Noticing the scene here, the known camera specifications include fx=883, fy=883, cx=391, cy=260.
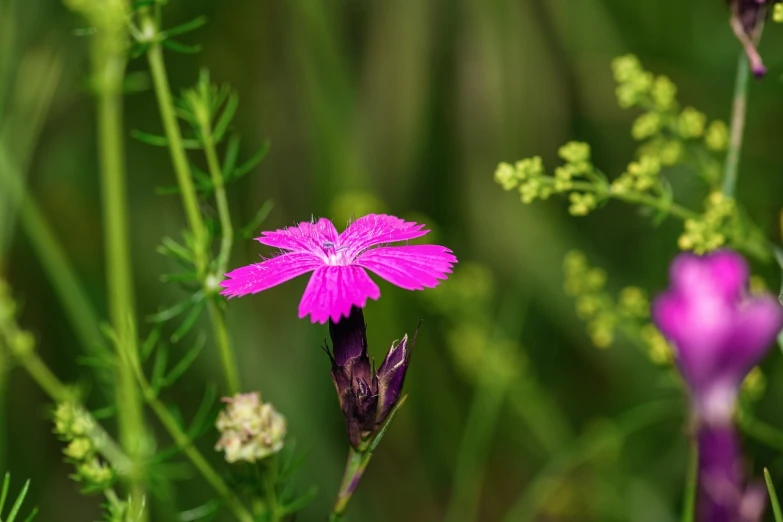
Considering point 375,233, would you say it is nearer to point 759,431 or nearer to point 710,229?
point 710,229

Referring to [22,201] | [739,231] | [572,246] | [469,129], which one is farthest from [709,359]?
[469,129]

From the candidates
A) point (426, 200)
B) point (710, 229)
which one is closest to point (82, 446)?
point (710, 229)

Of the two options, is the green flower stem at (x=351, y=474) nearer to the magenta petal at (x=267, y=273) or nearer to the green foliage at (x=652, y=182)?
the magenta petal at (x=267, y=273)

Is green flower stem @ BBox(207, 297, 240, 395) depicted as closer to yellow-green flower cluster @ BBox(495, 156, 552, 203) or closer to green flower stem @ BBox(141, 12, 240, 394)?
green flower stem @ BBox(141, 12, 240, 394)

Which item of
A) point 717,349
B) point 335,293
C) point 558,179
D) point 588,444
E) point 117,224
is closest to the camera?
point 717,349

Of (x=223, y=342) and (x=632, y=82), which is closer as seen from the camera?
(x=223, y=342)

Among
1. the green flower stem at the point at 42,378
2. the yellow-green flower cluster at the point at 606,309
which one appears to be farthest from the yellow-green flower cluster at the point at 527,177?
the green flower stem at the point at 42,378

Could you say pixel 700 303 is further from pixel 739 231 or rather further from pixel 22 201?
pixel 22 201
